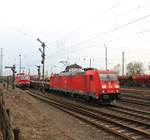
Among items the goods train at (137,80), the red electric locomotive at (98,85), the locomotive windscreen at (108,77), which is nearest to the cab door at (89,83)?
the red electric locomotive at (98,85)

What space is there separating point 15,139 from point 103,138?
7649 mm

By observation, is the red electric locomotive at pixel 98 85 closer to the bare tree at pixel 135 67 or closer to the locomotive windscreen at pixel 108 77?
the locomotive windscreen at pixel 108 77

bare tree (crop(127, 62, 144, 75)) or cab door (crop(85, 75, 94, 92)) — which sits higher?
bare tree (crop(127, 62, 144, 75))

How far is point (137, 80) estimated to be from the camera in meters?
58.6

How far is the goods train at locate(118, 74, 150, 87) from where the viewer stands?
2202 inches

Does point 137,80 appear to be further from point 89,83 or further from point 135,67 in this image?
point 135,67

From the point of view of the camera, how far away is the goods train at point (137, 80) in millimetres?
55938

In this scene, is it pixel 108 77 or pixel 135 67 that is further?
pixel 135 67

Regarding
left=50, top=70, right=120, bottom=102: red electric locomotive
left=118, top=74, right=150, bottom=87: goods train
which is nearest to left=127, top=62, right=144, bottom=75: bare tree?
left=118, top=74, right=150, bottom=87: goods train

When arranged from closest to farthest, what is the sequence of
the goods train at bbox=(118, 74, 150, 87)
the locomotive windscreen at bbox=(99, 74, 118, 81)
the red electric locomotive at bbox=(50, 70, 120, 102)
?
the red electric locomotive at bbox=(50, 70, 120, 102) → the locomotive windscreen at bbox=(99, 74, 118, 81) → the goods train at bbox=(118, 74, 150, 87)

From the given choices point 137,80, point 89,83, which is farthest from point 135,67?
point 89,83

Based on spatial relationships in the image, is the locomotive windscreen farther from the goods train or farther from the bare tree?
the bare tree

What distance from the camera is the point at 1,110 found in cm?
1032

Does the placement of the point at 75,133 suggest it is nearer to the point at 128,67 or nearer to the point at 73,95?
the point at 73,95
